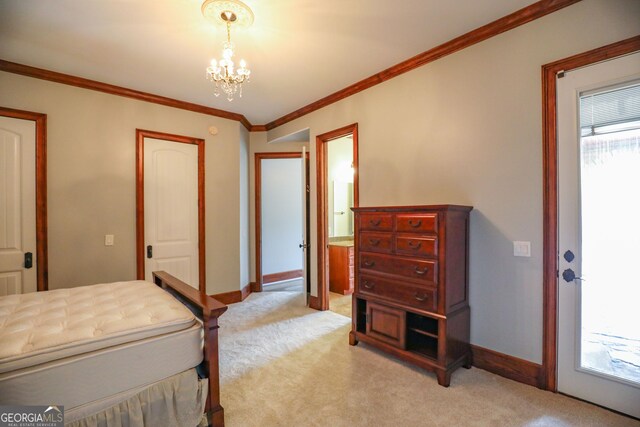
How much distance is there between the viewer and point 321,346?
290cm

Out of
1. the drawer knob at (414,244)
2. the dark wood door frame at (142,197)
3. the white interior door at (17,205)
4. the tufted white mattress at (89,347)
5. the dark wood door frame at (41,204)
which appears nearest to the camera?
the tufted white mattress at (89,347)

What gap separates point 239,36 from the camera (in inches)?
98.2

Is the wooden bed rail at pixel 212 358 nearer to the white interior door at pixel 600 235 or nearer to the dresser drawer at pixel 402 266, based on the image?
the dresser drawer at pixel 402 266

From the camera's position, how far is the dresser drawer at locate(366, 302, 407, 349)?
250 centimetres

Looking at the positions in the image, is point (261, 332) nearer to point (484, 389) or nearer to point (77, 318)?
point (77, 318)

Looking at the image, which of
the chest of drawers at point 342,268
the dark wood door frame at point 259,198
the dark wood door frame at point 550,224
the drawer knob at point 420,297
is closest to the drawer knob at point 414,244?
the drawer knob at point 420,297

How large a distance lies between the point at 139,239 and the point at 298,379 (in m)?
2.60

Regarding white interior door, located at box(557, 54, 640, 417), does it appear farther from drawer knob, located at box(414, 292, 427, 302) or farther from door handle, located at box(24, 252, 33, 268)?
door handle, located at box(24, 252, 33, 268)

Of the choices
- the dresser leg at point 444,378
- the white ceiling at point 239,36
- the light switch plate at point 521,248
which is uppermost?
the white ceiling at point 239,36

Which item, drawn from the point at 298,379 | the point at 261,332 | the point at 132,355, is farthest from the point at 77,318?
the point at 261,332

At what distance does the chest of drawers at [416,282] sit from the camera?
2266 millimetres

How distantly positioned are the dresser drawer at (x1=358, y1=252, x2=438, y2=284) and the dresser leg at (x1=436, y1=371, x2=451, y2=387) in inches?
26.3

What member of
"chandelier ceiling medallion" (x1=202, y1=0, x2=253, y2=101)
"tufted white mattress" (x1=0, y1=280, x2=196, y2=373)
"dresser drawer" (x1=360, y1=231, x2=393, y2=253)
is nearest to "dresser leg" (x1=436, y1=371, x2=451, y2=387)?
"dresser drawer" (x1=360, y1=231, x2=393, y2=253)

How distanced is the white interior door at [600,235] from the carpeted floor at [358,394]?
246 mm
